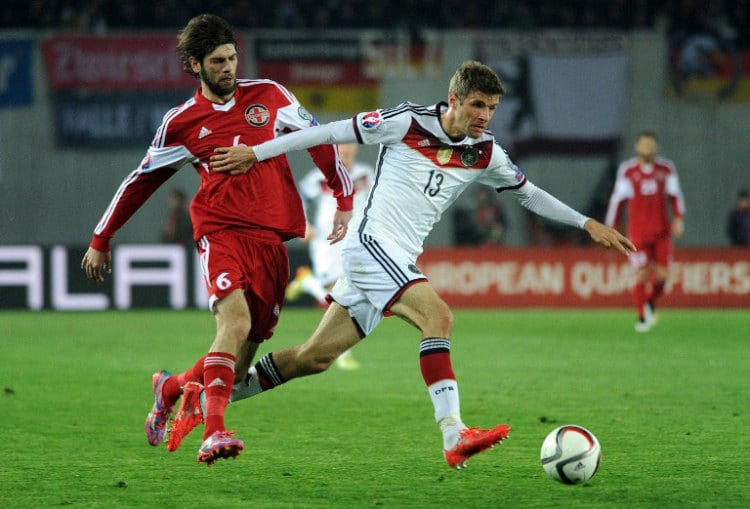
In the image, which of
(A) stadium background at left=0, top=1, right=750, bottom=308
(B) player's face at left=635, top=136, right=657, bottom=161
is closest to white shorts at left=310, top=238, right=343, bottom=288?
(B) player's face at left=635, top=136, right=657, bottom=161

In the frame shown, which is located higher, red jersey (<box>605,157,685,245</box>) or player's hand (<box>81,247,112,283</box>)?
red jersey (<box>605,157,685,245</box>)

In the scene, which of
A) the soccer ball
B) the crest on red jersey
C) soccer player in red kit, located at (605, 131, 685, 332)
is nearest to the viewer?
the soccer ball

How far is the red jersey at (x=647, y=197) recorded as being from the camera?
15.0 metres

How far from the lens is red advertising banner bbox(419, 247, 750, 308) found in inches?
709

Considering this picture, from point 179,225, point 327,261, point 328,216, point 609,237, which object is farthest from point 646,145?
point 609,237

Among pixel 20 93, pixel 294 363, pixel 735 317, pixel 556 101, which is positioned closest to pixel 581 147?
pixel 556 101

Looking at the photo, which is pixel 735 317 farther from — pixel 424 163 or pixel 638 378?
pixel 424 163

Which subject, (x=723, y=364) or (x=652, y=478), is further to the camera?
(x=723, y=364)

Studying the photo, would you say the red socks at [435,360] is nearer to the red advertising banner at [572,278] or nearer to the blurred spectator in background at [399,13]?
the red advertising banner at [572,278]

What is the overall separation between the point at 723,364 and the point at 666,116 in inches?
483

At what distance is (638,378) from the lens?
9859 mm

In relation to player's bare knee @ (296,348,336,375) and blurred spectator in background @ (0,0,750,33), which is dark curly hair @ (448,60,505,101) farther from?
blurred spectator in background @ (0,0,750,33)

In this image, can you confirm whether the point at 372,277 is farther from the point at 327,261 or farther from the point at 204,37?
the point at 327,261

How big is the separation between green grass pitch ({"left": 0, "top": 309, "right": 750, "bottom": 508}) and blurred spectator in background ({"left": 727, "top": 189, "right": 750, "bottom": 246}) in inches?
286
